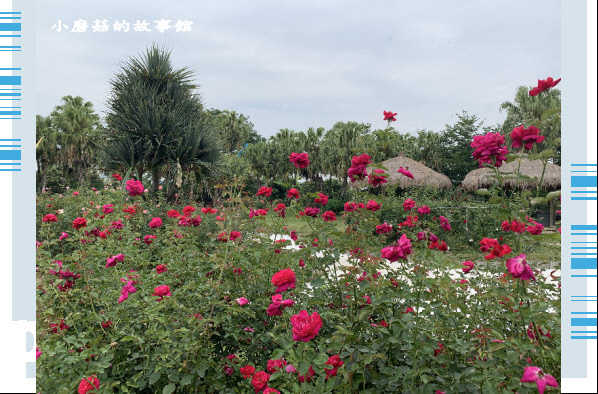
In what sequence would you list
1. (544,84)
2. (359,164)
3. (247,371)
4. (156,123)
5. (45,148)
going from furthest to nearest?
1. (45,148)
2. (156,123)
3. (359,164)
4. (247,371)
5. (544,84)

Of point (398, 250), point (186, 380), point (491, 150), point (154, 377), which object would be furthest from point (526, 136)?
point (154, 377)

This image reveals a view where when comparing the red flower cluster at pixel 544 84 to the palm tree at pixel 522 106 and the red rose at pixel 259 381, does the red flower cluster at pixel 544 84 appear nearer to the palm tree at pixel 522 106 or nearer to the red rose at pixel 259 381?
the red rose at pixel 259 381

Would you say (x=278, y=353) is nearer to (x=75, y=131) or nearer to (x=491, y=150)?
(x=491, y=150)

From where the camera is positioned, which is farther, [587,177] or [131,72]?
[131,72]

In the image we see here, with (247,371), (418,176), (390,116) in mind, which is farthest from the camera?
(418,176)

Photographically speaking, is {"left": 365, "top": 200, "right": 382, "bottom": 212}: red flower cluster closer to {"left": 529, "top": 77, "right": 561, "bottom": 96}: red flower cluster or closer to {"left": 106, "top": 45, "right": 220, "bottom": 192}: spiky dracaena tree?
{"left": 529, "top": 77, "right": 561, "bottom": 96}: red flower cluster

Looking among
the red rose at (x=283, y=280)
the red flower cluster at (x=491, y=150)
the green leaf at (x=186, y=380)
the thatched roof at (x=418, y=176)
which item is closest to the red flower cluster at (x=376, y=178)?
the red flower cluster at (x=491, y=150)

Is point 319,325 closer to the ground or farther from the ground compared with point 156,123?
closer to the ground

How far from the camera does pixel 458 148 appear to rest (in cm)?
2516

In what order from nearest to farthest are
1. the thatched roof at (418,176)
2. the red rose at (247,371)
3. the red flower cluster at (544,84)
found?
the red flower cluster at (544,84) < the red rose at (247,371) < the thatched roof at (418,176)

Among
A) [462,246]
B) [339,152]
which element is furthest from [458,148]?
[462,246]

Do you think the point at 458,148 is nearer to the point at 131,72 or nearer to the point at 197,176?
the point at 197,176

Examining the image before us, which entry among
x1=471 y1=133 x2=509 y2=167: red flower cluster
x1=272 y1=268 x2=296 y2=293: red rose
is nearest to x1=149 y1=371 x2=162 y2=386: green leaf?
x1=272 y1=268 x2=296 y2=293: red rose

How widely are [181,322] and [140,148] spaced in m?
11.1
